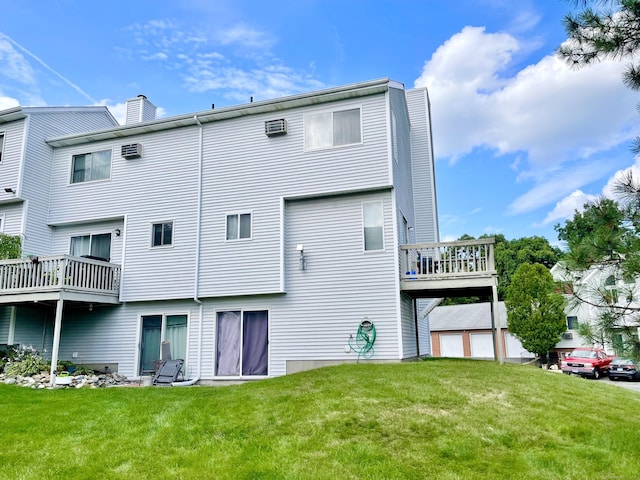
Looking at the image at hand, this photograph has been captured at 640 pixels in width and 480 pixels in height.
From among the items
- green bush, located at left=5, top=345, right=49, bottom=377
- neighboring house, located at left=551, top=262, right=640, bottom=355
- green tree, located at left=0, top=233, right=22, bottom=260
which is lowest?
green bush, located at left=5, top=345, right=49, bottom=377

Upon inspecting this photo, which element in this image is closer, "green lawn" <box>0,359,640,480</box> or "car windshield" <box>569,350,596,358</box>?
"green lawn" <box>0,359,640,480</box>

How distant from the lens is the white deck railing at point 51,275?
1202cm

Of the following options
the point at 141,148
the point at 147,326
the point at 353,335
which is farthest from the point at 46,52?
the point at 353,335

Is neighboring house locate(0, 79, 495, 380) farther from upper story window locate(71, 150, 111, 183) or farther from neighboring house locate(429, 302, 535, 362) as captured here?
neighboring house locate(429, 302, 535, 362)

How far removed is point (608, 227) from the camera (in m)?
4.23

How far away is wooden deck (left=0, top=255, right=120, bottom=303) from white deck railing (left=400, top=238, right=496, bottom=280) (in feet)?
27.8

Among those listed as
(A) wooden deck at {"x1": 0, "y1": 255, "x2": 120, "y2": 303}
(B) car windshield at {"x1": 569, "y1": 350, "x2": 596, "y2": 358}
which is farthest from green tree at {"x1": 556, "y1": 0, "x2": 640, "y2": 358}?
(B) car windshield at {"x1": 569, "y1": 350, "x2": 596, "y2": 358}

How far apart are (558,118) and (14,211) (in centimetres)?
1544

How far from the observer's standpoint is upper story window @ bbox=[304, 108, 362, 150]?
12414 mm

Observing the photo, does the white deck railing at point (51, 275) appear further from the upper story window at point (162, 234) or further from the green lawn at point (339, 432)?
the green lawn at point (339, 432)

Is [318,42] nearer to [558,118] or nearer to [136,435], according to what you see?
[558,118]

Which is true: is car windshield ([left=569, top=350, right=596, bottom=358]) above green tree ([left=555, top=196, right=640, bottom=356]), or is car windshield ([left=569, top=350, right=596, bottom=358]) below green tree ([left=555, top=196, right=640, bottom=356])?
below

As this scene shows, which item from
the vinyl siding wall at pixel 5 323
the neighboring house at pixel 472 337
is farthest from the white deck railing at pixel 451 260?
the neighboring house at pixel 472 337

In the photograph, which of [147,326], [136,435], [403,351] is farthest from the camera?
[147,326]
